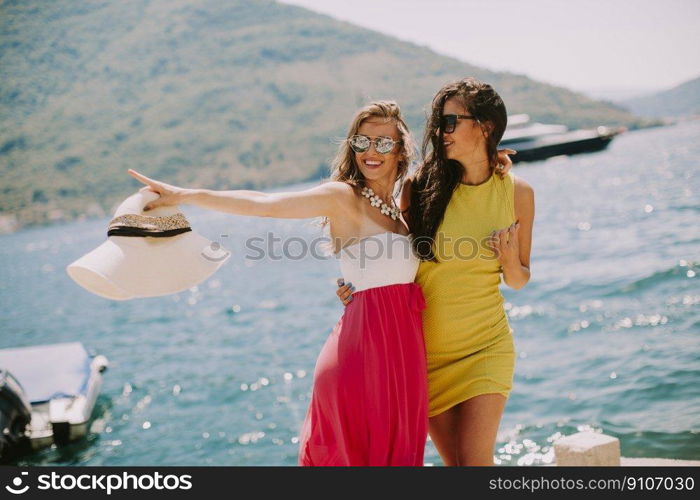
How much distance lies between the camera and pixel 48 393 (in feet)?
35.7

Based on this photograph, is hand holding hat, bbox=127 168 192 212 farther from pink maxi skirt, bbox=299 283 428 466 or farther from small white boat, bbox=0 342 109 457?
small white boat, bbox=0 342 109 457

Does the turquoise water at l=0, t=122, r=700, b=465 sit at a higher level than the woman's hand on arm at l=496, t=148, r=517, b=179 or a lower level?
lower

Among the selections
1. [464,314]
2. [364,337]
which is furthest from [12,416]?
[464,314]

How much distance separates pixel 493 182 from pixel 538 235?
24.3 meters

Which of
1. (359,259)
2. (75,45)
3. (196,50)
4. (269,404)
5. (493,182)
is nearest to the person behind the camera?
(359,259)

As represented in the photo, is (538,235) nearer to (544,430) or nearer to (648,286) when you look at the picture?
(648,286)

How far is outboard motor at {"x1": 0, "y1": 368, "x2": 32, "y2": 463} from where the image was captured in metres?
9.43

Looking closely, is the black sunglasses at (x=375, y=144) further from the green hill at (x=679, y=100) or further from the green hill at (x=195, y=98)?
the green hill at (x=195, y=98)

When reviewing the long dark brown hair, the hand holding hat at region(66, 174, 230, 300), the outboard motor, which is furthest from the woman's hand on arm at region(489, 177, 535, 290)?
the outboard motor

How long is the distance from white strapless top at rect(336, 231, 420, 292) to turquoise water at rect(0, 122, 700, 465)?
17.5 inches

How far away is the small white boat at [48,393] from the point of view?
9.79 meters

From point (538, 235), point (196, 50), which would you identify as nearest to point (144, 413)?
point (538, 235)

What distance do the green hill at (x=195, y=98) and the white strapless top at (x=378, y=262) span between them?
6956cm

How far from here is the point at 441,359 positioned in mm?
3346
